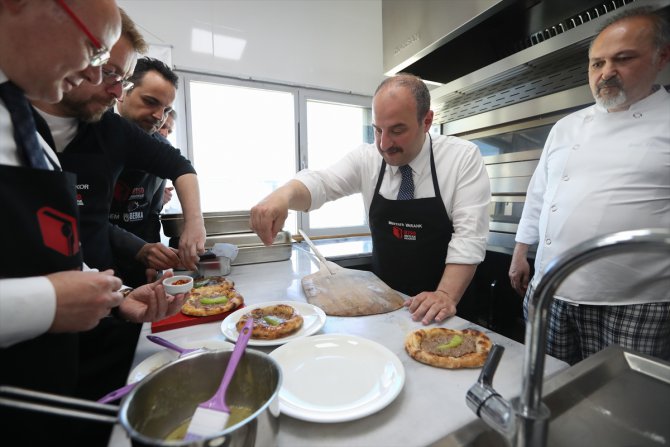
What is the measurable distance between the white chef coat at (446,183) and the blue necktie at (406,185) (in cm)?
2

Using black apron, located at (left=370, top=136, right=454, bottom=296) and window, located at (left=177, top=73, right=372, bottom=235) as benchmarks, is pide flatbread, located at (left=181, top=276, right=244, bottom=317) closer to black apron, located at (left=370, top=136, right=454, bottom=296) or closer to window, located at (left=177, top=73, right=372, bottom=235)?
black apron, located at (left=370, top=136, right=454, bottom=296)

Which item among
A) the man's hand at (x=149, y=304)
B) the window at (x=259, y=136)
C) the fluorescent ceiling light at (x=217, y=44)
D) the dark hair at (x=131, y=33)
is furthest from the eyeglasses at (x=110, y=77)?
the fluorescent ceiling light at (x=217, y=44)

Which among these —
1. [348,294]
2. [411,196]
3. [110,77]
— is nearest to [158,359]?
[348,294]

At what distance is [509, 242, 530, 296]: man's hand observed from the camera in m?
1.85

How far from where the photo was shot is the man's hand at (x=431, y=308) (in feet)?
3.42

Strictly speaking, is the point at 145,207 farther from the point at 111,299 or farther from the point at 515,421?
the point at 515,421

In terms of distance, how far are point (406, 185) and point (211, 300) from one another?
1076mm

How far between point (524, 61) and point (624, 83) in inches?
22.8

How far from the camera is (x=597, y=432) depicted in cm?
64

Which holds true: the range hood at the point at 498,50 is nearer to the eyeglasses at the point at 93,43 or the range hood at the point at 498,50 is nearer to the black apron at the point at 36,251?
the eyeglasses at the point at 93,43

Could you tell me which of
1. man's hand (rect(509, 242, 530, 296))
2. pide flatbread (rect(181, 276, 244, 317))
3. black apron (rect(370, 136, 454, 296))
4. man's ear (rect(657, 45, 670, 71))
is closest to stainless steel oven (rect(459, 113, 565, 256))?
man's hand (rect(509, 242, 530, 296))

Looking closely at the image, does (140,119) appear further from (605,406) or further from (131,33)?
(605,406)

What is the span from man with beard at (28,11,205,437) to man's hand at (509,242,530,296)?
176 cm

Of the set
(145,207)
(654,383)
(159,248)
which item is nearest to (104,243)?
(159,248)
